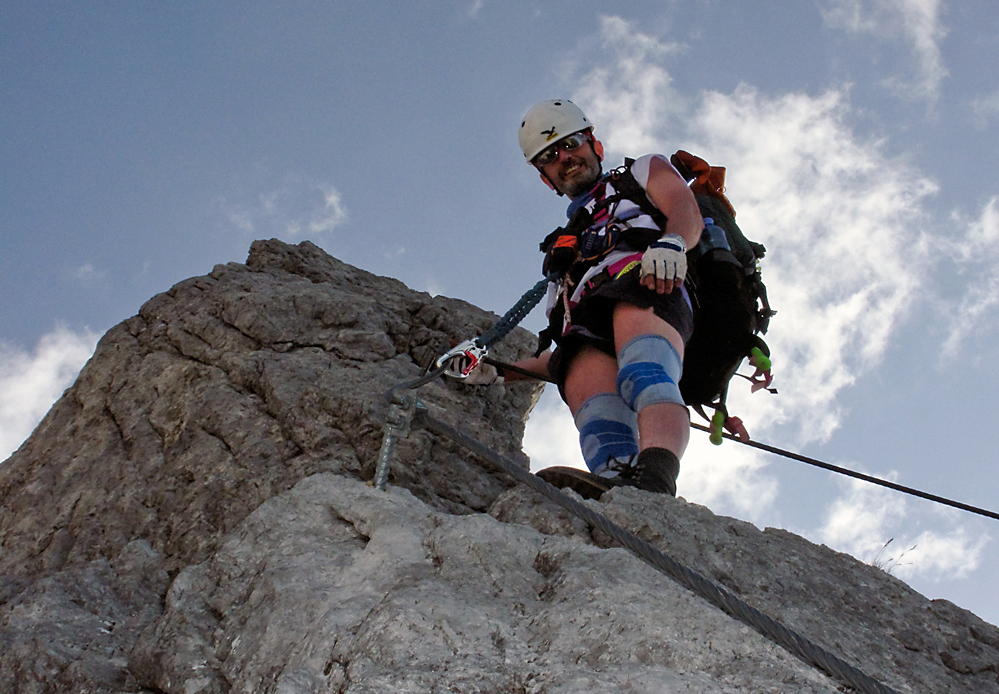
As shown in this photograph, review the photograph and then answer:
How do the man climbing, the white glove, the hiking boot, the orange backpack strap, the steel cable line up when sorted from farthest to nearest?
1. the orange backpack strap
2. the white glove
3. the man climbing
4. the hiking boot
5. the steel cable

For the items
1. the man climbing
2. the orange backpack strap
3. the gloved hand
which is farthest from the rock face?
the orange backpack strap

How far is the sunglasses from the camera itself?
15.5ft

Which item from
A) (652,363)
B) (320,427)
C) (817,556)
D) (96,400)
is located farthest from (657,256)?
(96,400)

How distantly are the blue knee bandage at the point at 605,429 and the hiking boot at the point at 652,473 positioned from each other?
0.45 meters

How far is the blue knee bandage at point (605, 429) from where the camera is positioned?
12.1 feet

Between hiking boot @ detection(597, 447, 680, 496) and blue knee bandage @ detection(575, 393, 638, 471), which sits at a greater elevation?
blue knee bandage @ detection(575, 393, 638, 471)

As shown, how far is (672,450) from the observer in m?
3.16

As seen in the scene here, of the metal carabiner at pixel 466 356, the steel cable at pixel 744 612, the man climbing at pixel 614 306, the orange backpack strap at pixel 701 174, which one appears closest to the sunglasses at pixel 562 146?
the man climbing at pixel 614 306

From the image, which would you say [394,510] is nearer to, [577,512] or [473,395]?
[577,512]

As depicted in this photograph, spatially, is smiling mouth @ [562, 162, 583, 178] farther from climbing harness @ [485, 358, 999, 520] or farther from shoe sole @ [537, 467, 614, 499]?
shoe sole @ [537, 467, 614, 499]

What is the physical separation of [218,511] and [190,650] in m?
0.93

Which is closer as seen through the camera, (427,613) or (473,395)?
(427,613)

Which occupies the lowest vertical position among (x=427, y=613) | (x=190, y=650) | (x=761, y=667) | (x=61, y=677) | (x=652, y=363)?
(x=61, y=677)

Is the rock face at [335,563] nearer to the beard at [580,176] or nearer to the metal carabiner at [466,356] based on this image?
the metal carabiner at [466,356]
